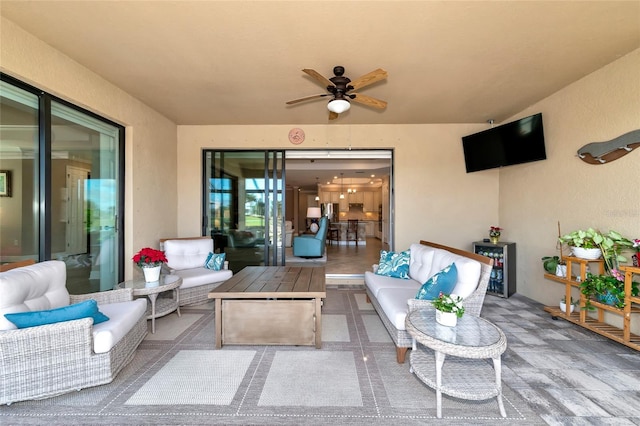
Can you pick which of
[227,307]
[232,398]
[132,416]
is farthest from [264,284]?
[132,416]

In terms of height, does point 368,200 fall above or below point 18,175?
above

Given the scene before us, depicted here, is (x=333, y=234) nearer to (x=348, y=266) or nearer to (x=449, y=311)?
(x=348, y=266)

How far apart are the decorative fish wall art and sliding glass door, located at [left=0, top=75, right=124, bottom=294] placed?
571cm

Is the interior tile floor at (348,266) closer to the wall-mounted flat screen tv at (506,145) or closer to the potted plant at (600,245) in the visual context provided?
the wall-mounted flat screen tv at (506,145)

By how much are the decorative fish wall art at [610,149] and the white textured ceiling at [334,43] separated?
0.84 metres

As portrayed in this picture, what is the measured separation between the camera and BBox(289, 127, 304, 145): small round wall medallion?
4859 mm

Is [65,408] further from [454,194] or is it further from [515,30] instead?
[454,194]

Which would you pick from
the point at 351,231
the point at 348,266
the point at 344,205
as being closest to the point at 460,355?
the point at 348,266

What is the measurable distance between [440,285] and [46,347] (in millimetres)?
2848

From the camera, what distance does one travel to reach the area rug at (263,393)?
168cm

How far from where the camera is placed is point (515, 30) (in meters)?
2.29

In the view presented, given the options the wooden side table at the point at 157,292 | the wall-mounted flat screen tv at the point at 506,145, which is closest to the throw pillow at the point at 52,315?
the wooden side table at the point at 157,292

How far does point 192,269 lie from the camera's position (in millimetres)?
3986

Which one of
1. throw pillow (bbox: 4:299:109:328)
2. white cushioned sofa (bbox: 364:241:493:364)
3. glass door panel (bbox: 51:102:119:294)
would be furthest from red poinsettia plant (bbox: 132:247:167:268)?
white cushioned sofa (bbox: 364:241:493:364)
